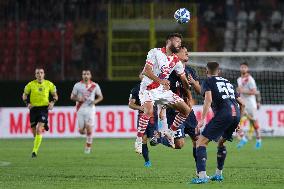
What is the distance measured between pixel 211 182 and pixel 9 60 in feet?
59.8

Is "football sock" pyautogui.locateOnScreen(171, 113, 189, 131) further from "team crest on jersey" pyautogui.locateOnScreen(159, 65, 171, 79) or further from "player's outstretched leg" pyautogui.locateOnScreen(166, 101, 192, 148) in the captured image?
"team crest on jersey" pyautogui.locateOnScreen(159, 65, 171, 79)

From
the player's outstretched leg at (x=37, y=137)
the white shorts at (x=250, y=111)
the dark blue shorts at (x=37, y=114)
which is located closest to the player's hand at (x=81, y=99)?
the dark blue shorts at (x=37, y=114)

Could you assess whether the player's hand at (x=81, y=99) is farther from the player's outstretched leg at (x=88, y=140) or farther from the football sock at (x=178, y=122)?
the football sock at (x=178, y=122)

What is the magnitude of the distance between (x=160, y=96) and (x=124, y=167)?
2.76 m

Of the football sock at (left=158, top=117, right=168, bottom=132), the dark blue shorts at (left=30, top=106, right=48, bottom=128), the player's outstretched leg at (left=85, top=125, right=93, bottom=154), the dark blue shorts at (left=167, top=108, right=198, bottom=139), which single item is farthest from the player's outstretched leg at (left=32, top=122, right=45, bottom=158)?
the dark blue shorts at (left=167, top=108, right=198, bottom=139)

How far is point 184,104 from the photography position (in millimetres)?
14641

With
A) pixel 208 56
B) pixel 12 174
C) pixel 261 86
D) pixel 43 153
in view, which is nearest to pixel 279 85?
pixel 261 86

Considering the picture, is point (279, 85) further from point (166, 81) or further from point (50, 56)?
point (166, 81)

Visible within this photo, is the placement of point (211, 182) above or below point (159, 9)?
below

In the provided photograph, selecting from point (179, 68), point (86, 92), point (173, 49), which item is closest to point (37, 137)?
point (86, 92)

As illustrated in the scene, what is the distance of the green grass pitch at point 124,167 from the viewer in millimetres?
13375

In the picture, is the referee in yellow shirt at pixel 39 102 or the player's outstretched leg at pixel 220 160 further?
the referee in yellow shirt at pixel 39 102

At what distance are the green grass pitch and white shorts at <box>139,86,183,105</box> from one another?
1290mm

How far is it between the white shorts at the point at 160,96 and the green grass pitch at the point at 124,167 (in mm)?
1290
